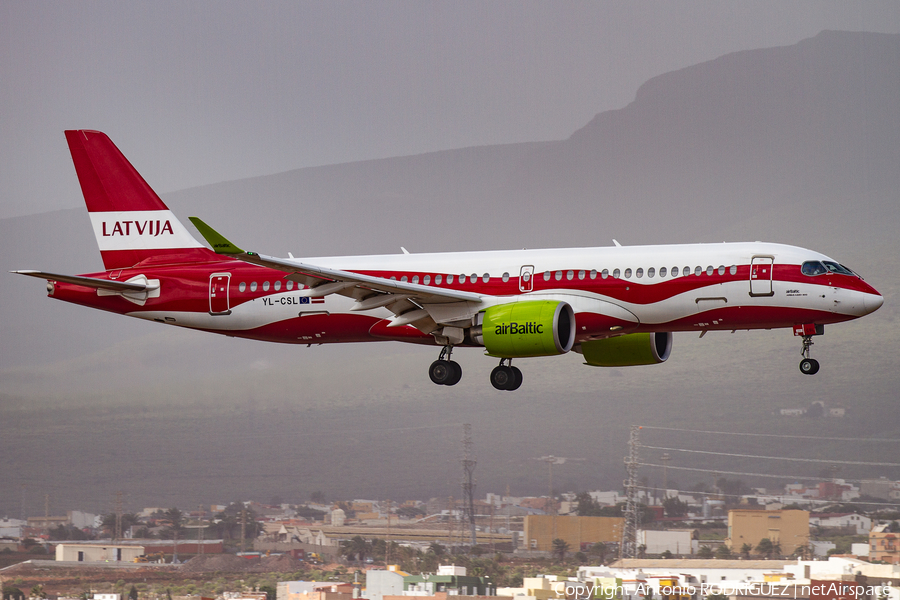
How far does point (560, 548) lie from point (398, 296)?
4596 cm

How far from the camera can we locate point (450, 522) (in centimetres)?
9119

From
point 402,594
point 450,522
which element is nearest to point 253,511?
point 450,522

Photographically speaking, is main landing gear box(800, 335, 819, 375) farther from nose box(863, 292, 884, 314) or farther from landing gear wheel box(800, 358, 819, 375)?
nose box(863, 292, 884, 314)

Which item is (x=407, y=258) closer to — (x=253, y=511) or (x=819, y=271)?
(x=819, y=271)

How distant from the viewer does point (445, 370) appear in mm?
38219

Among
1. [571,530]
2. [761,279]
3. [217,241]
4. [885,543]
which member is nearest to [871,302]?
[761,279]

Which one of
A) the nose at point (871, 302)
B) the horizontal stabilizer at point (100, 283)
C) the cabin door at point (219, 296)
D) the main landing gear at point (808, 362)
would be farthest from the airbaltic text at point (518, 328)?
the horizontal stabilizer at point (100, 283)

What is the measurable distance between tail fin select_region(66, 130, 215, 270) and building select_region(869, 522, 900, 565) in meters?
54.3

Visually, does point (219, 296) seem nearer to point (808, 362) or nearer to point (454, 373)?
point (454, 373)

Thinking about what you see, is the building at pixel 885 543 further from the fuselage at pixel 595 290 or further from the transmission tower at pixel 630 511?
the fuselage at pixel 595 290

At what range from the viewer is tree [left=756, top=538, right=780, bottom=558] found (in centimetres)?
7606

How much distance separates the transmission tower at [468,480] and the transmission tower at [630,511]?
11.4 metres

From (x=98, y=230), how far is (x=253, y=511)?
47.0 meters

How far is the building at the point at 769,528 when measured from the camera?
7750 cm
